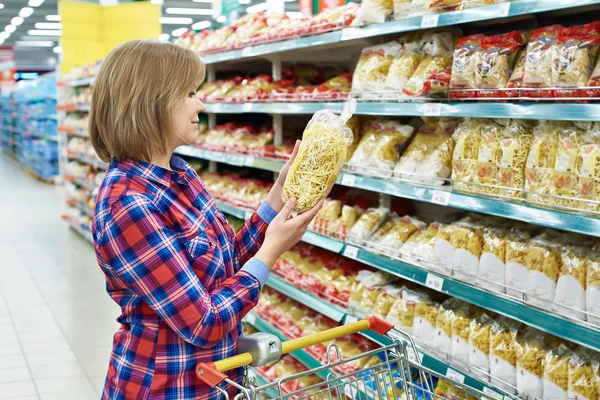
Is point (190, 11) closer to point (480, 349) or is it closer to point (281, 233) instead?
point (480, 349)

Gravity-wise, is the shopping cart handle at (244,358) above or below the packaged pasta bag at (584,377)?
above

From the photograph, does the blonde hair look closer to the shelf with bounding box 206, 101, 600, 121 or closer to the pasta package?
the shelf with bounding box 206, 101, 600, 121

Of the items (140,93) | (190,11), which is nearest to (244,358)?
(140,93)

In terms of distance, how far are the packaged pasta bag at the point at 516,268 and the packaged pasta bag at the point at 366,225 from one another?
0.87 meters

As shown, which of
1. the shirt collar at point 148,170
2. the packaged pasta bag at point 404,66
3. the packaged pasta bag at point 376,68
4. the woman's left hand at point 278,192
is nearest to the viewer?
the shirt collar at point 148,170

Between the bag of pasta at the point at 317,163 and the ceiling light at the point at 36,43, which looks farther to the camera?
the ceiling light at the point at 36,43

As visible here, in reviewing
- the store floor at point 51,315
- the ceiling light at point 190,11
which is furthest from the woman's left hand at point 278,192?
the ceiling light at point 190,11

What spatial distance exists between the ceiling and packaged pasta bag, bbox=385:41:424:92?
12.1 m

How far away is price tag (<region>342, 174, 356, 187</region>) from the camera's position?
2961 mm

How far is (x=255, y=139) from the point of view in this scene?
14.0 feet

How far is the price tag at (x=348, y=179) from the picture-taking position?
9.71ft

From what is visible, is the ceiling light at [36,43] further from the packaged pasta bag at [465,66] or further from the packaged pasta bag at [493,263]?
the packaged pasta bag at [493,263]

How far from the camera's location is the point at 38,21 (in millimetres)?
24438

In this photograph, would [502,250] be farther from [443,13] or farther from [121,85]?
[121,85]
